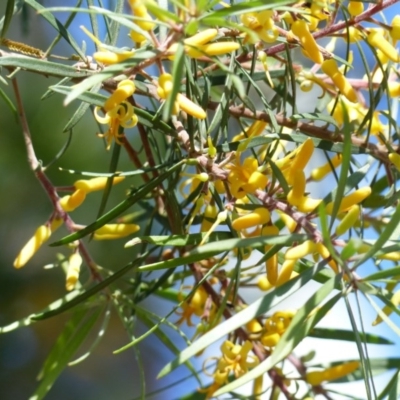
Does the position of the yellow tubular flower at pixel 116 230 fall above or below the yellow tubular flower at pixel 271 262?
above

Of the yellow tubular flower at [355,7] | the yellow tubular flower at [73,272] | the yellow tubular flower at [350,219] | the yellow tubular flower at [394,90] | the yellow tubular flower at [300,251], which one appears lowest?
the yellow tubular flower at [300,251]

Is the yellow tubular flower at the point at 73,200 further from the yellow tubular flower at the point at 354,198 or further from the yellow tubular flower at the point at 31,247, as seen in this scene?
the yellow tubular flower at the point at 354,198

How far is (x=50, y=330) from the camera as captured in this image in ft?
2.55

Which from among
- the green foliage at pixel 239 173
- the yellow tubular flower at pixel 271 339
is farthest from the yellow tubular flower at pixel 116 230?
the yellow tubular flower at pixel 271 339

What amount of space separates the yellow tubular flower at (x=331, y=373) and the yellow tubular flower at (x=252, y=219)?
149 millimetres

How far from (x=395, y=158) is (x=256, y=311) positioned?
14 cm

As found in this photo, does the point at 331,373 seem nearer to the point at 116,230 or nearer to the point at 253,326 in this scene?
the point at 253,326

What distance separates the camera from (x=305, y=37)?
29 cm

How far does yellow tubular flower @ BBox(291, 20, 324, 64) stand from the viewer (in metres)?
0.29

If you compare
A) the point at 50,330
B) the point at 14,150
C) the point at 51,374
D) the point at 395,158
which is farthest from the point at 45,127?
the point at 395,158

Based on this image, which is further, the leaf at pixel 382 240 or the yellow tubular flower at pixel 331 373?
the yellow tubular flower at pixel 331 373

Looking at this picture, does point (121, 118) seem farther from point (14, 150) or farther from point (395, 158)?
point (14, 150)

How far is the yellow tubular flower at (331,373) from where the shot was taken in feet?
1.28

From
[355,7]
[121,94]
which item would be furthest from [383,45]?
[121,94]
